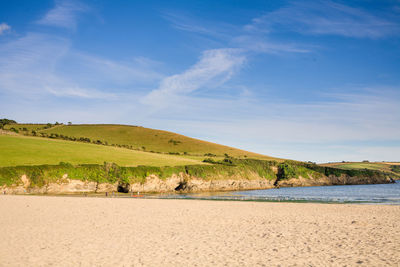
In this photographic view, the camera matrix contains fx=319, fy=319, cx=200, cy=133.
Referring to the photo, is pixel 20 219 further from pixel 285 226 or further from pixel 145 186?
pixel 145 186

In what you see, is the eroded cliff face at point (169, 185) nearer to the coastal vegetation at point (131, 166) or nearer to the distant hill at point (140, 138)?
the coastal vegetation at point (131, 166)

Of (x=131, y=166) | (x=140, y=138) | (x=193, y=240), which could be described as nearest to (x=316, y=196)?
(x=131, y=166)

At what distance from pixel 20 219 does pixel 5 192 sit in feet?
81.6

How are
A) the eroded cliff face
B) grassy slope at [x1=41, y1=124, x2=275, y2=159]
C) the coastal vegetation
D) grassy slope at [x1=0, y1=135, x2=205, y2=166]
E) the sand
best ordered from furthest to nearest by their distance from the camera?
grassy slope at [x1=41, y1=124, x2=275, y2=159] → grassy slope at [x1=0, y1=135, x2=205, y2=166] → the coastal vegetation → the eroded cliff face → the sand

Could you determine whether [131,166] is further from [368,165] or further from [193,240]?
[368,165]

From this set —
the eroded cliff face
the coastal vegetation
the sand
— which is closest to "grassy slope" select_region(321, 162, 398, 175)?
the coastal vegetation

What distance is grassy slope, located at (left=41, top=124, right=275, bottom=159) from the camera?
11194cm

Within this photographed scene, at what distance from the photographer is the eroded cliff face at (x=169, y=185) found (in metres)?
45.4

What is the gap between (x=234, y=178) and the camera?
72.2 m

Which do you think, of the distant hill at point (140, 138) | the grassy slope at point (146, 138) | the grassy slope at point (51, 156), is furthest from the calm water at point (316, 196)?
the grassy slope at point (146, 138)

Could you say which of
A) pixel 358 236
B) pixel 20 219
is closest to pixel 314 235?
pixel 358 236

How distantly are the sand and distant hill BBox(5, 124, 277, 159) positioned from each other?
8214cm

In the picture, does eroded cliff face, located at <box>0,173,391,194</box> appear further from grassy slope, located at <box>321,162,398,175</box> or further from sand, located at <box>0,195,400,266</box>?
grassy slope, located at <box>321,162,398,175</box>

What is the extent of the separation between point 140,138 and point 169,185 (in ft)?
212
